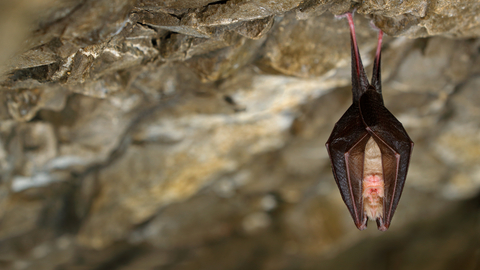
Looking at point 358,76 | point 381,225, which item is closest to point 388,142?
point 358,76

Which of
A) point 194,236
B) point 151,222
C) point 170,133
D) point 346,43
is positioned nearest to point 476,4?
point 346,43

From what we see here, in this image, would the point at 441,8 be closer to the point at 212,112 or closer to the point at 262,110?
the point at 262,110

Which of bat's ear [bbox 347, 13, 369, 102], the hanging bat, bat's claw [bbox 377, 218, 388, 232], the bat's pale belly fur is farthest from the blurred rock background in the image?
bat's claw [bbox 377, 218, 388, 232]

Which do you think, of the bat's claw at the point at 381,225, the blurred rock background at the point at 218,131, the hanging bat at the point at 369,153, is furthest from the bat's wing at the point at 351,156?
the blurred rock background at the point at 218,131

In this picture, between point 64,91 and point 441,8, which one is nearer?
point 441,8

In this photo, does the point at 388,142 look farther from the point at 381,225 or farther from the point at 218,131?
the point at 218,131

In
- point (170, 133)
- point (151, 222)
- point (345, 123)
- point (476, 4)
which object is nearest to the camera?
point (476, 4)
